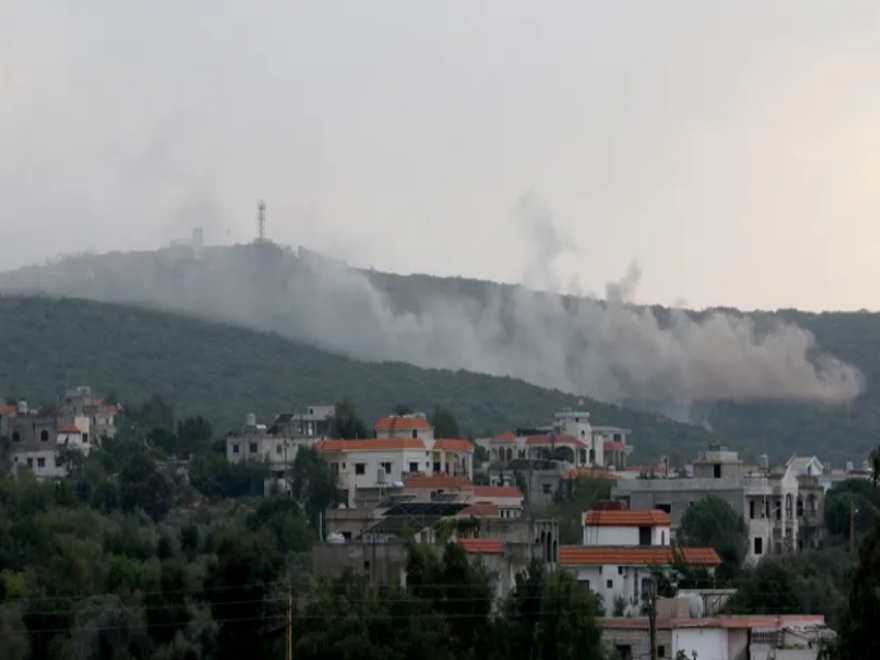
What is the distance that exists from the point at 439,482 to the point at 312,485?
31.7 ft

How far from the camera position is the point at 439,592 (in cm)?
7306

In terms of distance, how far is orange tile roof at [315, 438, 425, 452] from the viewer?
431 ft

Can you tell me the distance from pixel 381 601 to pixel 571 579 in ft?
17.8

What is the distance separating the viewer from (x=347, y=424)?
481 ft

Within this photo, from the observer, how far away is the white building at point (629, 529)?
92.8 metres

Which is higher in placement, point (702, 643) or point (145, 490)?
point (145, 490)

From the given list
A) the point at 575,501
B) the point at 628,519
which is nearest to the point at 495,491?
the point at 575,501

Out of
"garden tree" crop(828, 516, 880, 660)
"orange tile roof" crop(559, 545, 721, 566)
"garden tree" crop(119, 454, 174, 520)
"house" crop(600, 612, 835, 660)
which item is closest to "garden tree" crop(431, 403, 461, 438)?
"garden tree" crop(119, 454, 174, 520)

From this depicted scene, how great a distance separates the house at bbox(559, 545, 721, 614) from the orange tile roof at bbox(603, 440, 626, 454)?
241 feet

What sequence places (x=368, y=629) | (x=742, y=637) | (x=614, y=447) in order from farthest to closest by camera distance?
(x=614, y=447)
(x=368, y=629)
(x=742, y=637)

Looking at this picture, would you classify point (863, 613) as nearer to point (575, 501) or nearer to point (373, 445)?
point (575, 501)

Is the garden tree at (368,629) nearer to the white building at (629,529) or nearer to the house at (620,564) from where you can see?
the house at (620,564)

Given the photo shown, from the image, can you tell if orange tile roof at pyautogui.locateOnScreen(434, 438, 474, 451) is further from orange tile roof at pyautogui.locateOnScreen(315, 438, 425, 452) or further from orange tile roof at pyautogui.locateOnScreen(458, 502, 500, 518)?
orange tile roof at pyautogui.locateOnScreen(458, 502, 500, 518)

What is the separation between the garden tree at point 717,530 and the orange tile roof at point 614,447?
55.2m
